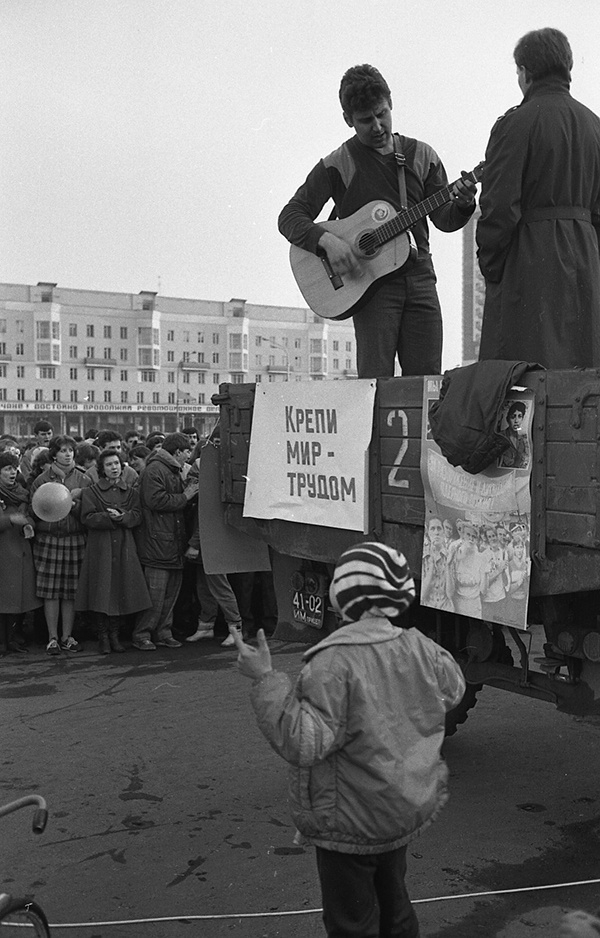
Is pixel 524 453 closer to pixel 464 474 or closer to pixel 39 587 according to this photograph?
pixel 464 474

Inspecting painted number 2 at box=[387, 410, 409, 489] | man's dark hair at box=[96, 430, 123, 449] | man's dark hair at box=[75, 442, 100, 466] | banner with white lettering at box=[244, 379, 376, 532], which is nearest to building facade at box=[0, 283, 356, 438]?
man's dark hair at box=[75, 442, 100, 466]

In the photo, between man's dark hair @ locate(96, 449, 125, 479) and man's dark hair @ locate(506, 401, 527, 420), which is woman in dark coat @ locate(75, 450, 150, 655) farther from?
man's dark hair @ locate(506, 401, 527, 420)

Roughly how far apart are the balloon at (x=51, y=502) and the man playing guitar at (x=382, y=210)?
3286mm

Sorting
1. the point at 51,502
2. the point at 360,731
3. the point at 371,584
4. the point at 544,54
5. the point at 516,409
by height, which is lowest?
the point at 360,731

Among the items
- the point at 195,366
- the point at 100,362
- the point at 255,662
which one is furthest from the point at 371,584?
the point at 195,366

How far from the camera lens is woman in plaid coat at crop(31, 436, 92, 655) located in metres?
9.02

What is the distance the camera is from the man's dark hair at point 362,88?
549 centimetres

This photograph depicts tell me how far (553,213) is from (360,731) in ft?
9.09

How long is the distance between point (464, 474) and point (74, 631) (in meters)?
6.39

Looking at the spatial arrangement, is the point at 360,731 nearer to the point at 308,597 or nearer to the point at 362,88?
the point at 308,597

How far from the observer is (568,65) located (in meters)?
4.89

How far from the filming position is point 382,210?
5.47 m

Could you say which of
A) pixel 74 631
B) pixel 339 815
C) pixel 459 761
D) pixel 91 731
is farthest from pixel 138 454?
pixel 339 815

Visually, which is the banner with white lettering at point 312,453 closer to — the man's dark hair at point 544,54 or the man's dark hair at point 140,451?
the man's dark hair at point 544,54
